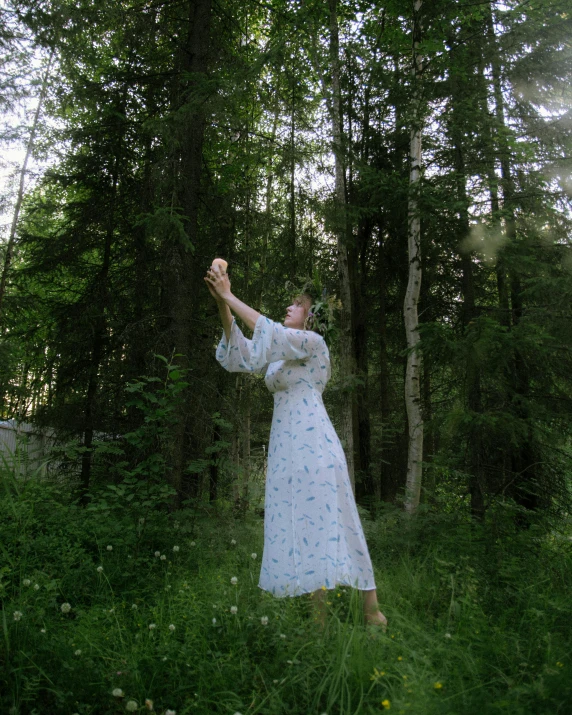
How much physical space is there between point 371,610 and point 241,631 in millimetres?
947

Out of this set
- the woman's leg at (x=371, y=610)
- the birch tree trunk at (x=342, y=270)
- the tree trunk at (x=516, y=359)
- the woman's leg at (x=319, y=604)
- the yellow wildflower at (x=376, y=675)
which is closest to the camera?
the yellow wildflower at (x=376, y=675)

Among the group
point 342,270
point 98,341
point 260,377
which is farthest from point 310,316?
point 342,270

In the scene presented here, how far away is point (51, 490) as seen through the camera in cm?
485

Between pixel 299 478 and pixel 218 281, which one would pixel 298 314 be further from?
pixel 299 478

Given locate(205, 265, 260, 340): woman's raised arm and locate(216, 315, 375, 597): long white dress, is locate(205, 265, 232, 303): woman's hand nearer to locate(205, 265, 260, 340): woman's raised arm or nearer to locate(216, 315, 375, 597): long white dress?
locate(205, 265, 260, 340): woman's raised arm

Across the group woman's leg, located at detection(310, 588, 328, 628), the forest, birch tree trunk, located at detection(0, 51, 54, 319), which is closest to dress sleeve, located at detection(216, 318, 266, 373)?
the forest

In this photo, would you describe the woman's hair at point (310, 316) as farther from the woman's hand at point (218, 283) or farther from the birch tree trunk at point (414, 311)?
the birch tree trunk at point (414, 311)

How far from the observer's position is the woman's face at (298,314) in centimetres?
388

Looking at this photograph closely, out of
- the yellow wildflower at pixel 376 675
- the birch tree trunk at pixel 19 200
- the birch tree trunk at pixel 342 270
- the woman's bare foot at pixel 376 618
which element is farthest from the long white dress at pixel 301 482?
the birch tree trunk at pixel 19 200

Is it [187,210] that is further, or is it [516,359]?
[187,210]

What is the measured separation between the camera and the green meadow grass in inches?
90.5

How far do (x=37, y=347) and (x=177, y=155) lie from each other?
4.31 m

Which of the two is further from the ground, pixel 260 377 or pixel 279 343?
pixel 260 377

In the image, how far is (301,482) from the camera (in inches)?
134
